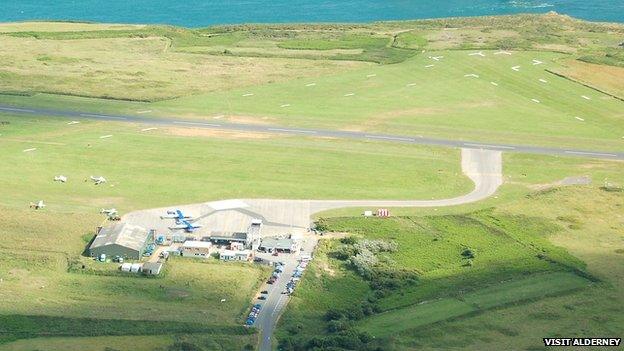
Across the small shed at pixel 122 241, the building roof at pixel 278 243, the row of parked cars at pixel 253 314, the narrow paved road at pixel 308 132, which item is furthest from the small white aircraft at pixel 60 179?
the row of parked cars at pixel 253 314

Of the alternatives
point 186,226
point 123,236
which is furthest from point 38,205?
point 186,226

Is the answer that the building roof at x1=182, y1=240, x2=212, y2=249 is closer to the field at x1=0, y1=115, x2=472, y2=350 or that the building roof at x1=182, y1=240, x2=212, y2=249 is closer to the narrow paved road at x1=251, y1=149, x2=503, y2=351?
the field at x1=0, y1=115, x2=472, y2=350

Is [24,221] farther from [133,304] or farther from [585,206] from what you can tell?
[585,206]

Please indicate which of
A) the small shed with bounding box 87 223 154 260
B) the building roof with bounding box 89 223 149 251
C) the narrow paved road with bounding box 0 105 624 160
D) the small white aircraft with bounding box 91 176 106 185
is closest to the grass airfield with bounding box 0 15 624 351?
the small white aircraft with bounding box 91 176 106 185

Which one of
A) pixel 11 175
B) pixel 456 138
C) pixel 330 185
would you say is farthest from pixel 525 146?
pixel 11 175

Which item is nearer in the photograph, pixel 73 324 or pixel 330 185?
pixel 73 324

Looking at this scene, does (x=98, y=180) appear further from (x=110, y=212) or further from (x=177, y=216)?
(x=177, y=216)
